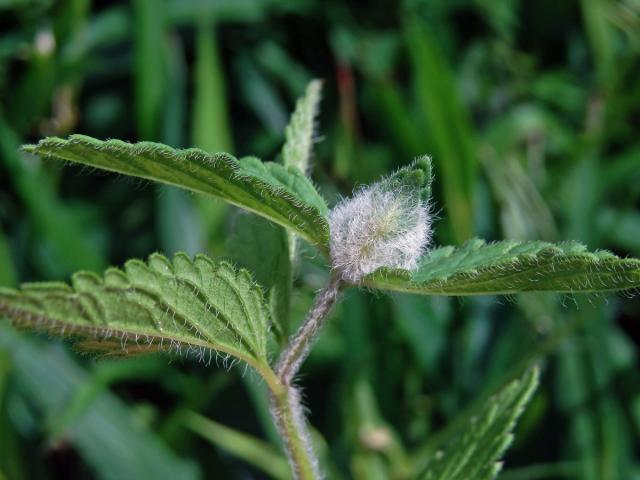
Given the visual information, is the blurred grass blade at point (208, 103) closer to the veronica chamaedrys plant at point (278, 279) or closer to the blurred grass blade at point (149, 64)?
the blurred grass blade at point (149, 64)

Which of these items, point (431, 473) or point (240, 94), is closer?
point (431, 473)

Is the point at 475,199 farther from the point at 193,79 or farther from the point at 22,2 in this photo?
the point at 22,2

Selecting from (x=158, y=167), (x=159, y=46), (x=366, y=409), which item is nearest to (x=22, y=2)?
(x=159, y=46)

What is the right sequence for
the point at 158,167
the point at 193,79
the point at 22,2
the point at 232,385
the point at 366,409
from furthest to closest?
the point at 193,79 → the point at 22,2 → the point at 232,385 → the point at 366,409 → the point at 158,167

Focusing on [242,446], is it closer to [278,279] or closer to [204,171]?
[278,279]

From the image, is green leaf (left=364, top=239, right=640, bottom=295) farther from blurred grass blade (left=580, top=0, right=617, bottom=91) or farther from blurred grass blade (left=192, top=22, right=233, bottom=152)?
blurred grass blade (left=580, top=0, right=617, bottom=91)

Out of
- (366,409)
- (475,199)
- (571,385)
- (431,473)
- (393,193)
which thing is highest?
(475,199)
